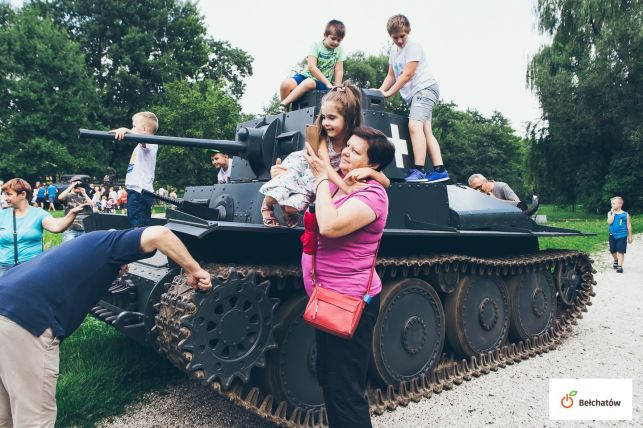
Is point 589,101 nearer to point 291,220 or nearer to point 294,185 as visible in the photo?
point 291,220

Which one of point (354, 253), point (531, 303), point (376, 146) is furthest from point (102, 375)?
point (531, 303)

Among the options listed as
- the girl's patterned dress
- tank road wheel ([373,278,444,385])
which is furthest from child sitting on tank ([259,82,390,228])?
tank road wheel ([373,278,444,385])

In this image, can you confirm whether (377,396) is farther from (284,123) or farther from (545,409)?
(284,123)

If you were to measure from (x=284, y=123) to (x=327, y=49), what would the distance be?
3.85 feet

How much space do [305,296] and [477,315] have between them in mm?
2474

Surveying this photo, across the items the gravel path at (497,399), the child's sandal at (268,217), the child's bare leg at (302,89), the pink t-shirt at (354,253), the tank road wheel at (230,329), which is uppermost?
the child's bare leg at (302,89)

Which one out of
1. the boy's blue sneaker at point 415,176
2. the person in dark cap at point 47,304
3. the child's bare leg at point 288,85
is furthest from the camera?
the child's bare leg at point 288,85

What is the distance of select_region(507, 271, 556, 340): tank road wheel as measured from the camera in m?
6.30

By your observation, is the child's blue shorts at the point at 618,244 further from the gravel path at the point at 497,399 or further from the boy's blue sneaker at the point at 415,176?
the boy's blue sneaker at the point at 415,176

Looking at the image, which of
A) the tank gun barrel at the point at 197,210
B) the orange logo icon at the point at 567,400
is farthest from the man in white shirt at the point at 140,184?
the orange logo icon at the point at 567,400

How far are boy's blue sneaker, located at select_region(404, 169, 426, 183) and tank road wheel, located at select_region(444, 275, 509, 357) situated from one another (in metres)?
1.25

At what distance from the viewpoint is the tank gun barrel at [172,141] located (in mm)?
4656

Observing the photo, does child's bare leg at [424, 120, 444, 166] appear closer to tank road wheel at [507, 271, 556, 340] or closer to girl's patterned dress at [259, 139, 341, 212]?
tank road wheel at [507, 271, 556, 340]

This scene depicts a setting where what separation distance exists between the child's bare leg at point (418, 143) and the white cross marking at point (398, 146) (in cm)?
10
